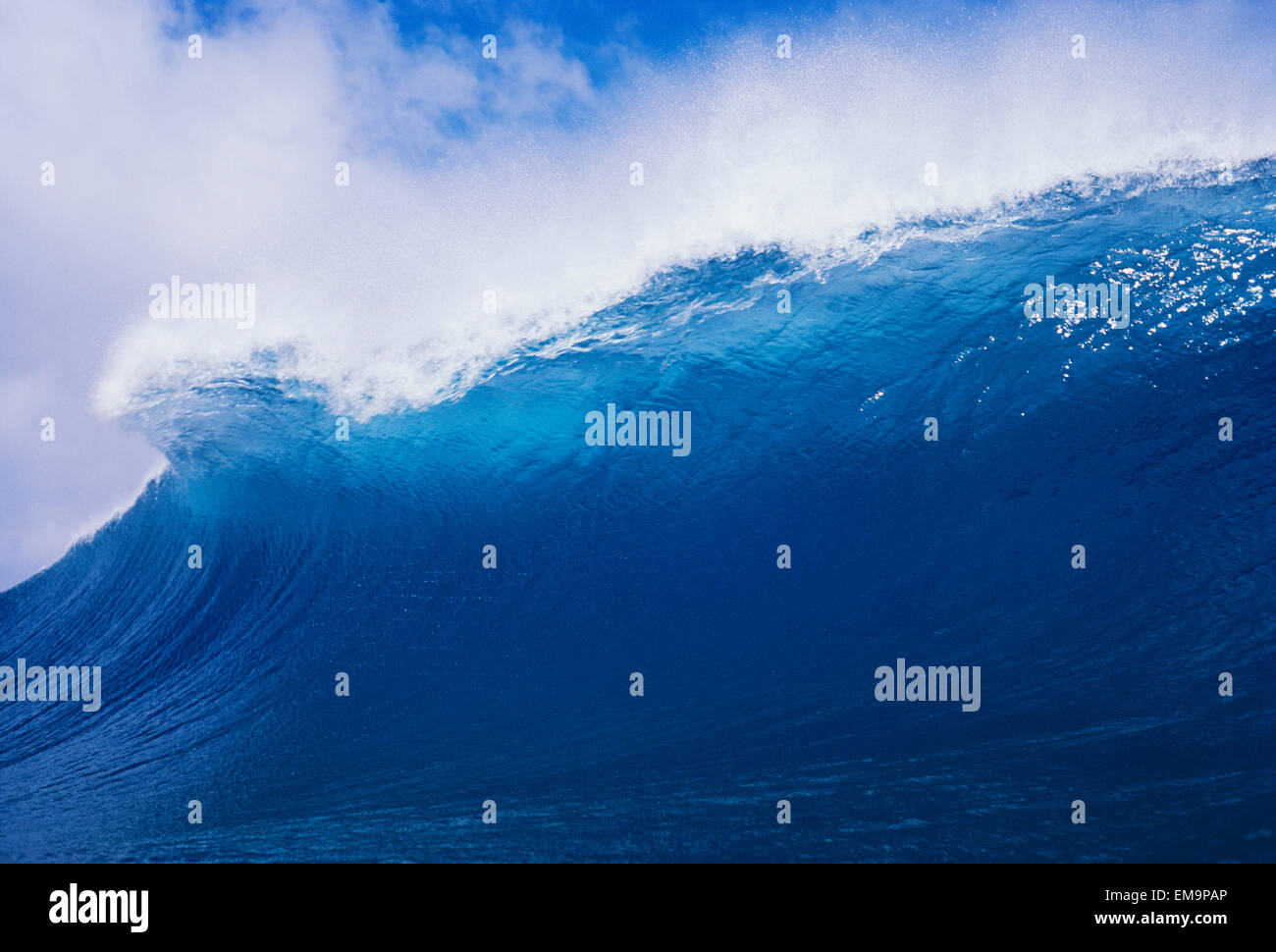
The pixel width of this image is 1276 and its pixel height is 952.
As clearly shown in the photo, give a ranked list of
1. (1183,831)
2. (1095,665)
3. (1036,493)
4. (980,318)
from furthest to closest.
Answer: (980,318)
(1036,493)
(1095,665)
(1183,831)

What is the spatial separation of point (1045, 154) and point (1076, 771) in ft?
27.9

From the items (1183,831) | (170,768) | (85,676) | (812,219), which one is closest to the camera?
(1183,831)

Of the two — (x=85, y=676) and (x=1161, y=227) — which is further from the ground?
(x=1161, y=227)

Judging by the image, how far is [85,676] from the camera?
6844 millimetres

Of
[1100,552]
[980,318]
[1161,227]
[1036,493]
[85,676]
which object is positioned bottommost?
[85,676]

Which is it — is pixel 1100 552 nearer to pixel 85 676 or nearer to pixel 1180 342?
pixel 1180 342

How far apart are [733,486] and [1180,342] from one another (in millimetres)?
4281

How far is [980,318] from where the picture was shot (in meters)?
7.76

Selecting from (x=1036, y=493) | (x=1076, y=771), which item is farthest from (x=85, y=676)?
(x=1036, y=493)

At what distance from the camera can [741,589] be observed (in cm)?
622

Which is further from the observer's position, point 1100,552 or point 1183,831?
point 1100,552

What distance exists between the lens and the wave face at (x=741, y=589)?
4.14 meters

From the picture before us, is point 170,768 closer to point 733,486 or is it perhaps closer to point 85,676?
point 85,676

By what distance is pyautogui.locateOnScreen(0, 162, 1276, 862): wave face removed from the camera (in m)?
4.14
